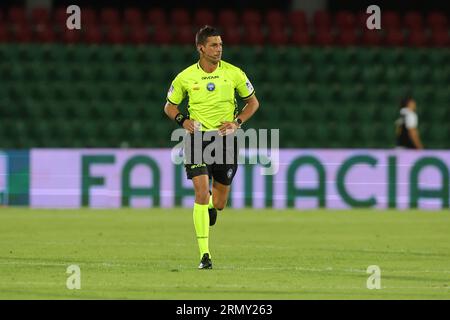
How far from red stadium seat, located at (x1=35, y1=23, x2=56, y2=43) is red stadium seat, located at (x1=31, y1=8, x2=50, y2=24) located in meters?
0.09

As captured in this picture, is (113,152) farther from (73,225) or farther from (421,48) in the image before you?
(421,48)

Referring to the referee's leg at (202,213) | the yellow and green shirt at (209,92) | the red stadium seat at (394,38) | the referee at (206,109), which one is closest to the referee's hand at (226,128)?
the referee at (206,109)

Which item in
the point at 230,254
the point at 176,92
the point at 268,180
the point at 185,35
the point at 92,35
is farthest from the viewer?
the point at 185,35

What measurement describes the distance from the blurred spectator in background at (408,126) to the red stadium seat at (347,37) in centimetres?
246

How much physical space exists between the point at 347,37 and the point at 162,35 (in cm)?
358

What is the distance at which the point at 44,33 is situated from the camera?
2253 centimetres

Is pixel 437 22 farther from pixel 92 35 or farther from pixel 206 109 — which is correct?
pixel 206 109

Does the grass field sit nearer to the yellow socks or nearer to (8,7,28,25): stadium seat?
the yellow socks

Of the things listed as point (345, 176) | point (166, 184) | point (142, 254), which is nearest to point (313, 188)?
Result: point (345, 176)

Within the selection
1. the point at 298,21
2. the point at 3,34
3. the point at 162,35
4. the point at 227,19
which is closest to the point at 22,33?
the point at 3,34

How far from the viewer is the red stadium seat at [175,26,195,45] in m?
22.8

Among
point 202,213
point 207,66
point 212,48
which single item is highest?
point 212,48

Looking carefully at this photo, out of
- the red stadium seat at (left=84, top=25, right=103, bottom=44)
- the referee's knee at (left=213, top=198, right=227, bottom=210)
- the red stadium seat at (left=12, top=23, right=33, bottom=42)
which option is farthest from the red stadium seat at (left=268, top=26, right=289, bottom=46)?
the referee's knee at (left=213, top=198, right=227, bottom=210)

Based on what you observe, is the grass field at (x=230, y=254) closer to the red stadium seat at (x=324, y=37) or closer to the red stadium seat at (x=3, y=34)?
the red stadium seat at (x=3, y=34)
